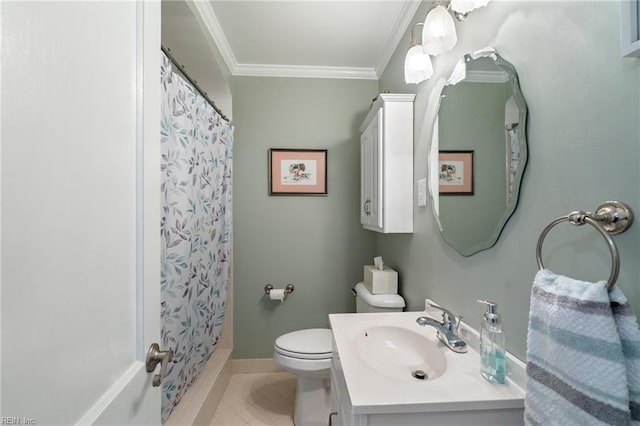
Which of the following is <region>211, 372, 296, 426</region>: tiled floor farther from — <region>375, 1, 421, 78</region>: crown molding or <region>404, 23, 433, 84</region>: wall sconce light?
<region>375, 1, 421, 78</region>: crown molding

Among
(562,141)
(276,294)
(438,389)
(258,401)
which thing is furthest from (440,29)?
(258,401)

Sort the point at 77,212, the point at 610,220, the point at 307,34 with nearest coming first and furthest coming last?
the point at 77,212 → the point at 610,220 → the point at 307,34

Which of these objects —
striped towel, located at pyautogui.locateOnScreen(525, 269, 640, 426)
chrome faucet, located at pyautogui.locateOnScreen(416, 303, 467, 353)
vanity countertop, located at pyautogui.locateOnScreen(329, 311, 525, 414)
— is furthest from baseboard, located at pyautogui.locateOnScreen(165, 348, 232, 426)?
striped towel, located at pyautogui.locateOnScreen(525, 269, 640, 426)

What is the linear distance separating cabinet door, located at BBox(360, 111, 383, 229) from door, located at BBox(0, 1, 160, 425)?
1.20 metres

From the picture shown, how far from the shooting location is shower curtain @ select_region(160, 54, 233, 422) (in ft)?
3.90

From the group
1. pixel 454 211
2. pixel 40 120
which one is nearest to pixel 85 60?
pixel 40 120

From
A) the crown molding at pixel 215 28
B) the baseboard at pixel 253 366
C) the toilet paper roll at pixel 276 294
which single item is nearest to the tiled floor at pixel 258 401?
the baseboard at pixel 253 366

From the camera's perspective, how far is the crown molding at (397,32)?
1.56 m

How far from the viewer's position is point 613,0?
58 centimetres

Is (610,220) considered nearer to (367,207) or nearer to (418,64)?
(418,64)

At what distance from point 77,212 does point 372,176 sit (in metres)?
1.52

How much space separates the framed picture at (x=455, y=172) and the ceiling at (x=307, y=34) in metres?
0.93

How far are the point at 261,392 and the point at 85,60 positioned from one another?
7.17 ft

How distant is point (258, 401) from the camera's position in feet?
6.31
